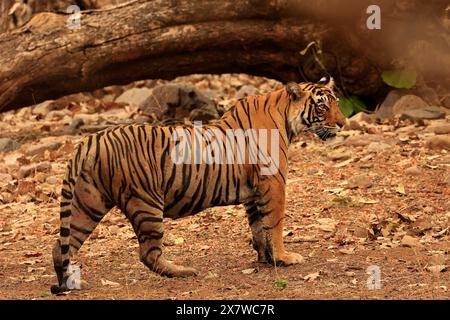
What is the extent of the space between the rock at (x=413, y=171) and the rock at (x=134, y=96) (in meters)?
5.12

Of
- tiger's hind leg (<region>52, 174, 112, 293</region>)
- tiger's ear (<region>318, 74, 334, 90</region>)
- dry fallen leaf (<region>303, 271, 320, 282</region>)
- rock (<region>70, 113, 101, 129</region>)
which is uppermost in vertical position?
tiger's ear (<region>318, 74, 334, 90</region>)

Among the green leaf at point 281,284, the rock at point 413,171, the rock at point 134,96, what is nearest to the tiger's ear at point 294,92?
the green leaf at point 281,284

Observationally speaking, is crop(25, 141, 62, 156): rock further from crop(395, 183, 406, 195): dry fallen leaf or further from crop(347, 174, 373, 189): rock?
crop(395, 183, 406, 195): dry fallen leaf

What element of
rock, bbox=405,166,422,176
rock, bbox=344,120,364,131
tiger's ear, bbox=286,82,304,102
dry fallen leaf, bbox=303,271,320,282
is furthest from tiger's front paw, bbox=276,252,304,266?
rock, bbox=344,120,364,131

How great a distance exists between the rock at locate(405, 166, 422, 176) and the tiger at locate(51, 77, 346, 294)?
2.03 meters

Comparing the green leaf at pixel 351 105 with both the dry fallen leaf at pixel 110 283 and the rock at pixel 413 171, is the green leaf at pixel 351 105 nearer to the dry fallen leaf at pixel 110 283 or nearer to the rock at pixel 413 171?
the rock at pixel 413 171

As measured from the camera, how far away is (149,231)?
226 inches

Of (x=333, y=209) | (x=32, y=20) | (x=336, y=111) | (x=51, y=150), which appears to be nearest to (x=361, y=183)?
(x=333, y=209)

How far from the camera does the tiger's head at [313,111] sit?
249 inches

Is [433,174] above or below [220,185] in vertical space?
below

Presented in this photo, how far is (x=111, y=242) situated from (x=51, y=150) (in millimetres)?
2937

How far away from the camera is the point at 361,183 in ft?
26.7

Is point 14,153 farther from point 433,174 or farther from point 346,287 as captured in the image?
point 346,287

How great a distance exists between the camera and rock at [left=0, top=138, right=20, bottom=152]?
10312 mm
